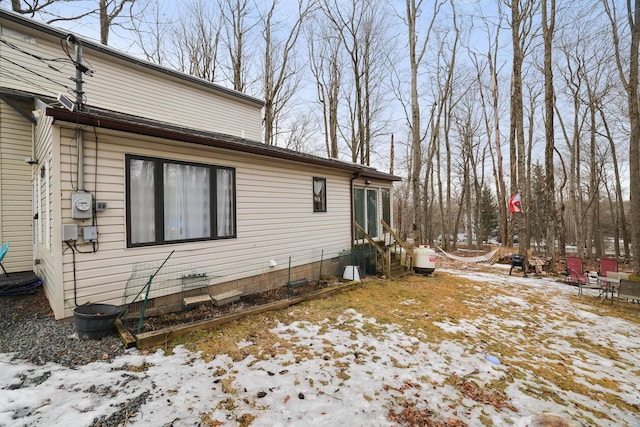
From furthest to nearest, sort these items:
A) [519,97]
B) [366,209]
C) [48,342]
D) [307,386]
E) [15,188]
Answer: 1. [519,97]
2. [366,209]
3. [15,188]
4. [48,342]
5. [307,386]

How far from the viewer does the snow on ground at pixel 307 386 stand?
2.39 metres

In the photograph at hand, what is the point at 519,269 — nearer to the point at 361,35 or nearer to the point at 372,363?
the point at 372,363

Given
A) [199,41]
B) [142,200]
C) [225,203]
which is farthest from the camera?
[199,41]

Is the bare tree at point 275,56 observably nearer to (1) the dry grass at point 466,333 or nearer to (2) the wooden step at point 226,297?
(2) the wooden step at point 226,297

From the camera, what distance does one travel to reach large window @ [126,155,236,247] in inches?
171

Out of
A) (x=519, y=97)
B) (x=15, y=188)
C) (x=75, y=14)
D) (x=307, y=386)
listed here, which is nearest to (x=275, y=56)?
(x=75, y=14)

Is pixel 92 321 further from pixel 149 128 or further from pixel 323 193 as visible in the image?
pixel 323 193

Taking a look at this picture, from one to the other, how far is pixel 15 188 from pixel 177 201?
532 centimetres

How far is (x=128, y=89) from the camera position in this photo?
8391 mm

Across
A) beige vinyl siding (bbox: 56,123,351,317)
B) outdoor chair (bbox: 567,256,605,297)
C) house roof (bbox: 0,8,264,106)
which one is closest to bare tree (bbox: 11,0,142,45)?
house roof (bbox: 0,8,264,106)

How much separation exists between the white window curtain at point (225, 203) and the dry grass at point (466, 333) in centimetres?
193

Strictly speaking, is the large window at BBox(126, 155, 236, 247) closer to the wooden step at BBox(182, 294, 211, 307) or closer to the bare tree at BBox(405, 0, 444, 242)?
the wooden step at BBox(182, 294, 211, 307)

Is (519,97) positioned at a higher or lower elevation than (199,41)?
lower

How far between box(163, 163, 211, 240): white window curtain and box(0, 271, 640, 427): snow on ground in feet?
6.91
